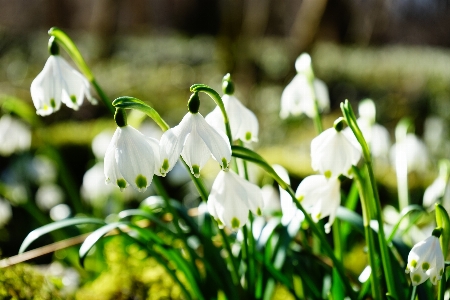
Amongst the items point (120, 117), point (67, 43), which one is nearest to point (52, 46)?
point (67, 43)

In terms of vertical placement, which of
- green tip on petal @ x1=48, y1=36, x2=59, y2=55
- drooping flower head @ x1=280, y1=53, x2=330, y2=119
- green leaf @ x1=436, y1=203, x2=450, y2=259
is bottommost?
green leaf @ x1=436, y1=203, x2=450, y2=259

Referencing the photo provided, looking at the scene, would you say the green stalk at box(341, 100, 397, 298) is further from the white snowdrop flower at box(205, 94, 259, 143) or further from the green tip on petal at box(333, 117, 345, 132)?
the white snowdrop flower at box(205, 94, 259, 143)

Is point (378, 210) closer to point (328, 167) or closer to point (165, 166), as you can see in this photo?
point (328, 167)

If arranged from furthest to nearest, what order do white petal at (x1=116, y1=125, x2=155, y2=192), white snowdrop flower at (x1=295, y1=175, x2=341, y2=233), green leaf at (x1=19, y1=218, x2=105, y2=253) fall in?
green leaf at (x1=19, y1=218, x2=105, y2=253)
white snowdrop flower at (x1=295, y1=175, x2=341, y2=233)
white petal at (x1=116, y1=125, x2=155, y2=192)

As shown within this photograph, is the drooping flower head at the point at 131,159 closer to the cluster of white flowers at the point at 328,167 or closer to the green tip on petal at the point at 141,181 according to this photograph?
the green tip on petal at the point at 141,181

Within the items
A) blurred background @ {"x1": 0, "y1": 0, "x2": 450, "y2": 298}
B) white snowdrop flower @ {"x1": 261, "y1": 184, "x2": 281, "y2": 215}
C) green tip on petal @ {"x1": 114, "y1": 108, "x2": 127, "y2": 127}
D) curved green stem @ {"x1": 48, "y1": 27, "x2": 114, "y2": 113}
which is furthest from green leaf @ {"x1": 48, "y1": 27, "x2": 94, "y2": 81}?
white snowdrop flower @ {"x1": 261, "y1": 184, "x2": 281, "y2": 215}

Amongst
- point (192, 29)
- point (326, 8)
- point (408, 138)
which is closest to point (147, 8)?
point (192, 29)
